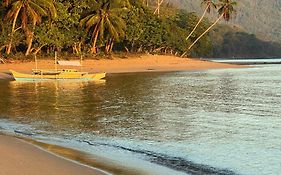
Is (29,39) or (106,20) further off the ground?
(106,20)

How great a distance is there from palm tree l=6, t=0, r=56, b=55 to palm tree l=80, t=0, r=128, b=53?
8758mm

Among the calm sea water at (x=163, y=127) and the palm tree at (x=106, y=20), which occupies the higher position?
the palm tree at (x=106, y=20)

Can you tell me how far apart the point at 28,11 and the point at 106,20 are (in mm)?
14669

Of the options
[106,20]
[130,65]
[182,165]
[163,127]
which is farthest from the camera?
[130,65]

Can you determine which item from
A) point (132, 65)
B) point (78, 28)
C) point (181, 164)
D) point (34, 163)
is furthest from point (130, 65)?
point (34, 163)

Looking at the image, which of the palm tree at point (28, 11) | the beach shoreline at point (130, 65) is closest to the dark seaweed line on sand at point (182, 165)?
the beach shoreline at point (130, 65)

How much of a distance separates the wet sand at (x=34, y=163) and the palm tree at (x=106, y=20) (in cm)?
5673

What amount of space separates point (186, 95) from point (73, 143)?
17062mm

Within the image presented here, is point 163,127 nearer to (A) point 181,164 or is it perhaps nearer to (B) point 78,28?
(A) point 181,164

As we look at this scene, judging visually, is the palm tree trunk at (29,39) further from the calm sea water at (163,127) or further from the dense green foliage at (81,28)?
the calm sea water at (163,127)

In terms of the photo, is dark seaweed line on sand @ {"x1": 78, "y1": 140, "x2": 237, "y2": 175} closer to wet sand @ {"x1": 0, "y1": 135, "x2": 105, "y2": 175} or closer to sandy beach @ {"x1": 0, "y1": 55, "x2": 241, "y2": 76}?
wet sand @ {"x1": 0, "y1": 135, "x2": 105, "y2": 175}

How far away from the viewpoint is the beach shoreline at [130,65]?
59844 mm

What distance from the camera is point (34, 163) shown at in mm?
10758

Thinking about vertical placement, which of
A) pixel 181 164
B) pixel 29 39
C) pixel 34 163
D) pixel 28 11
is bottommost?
pixel 181 164
